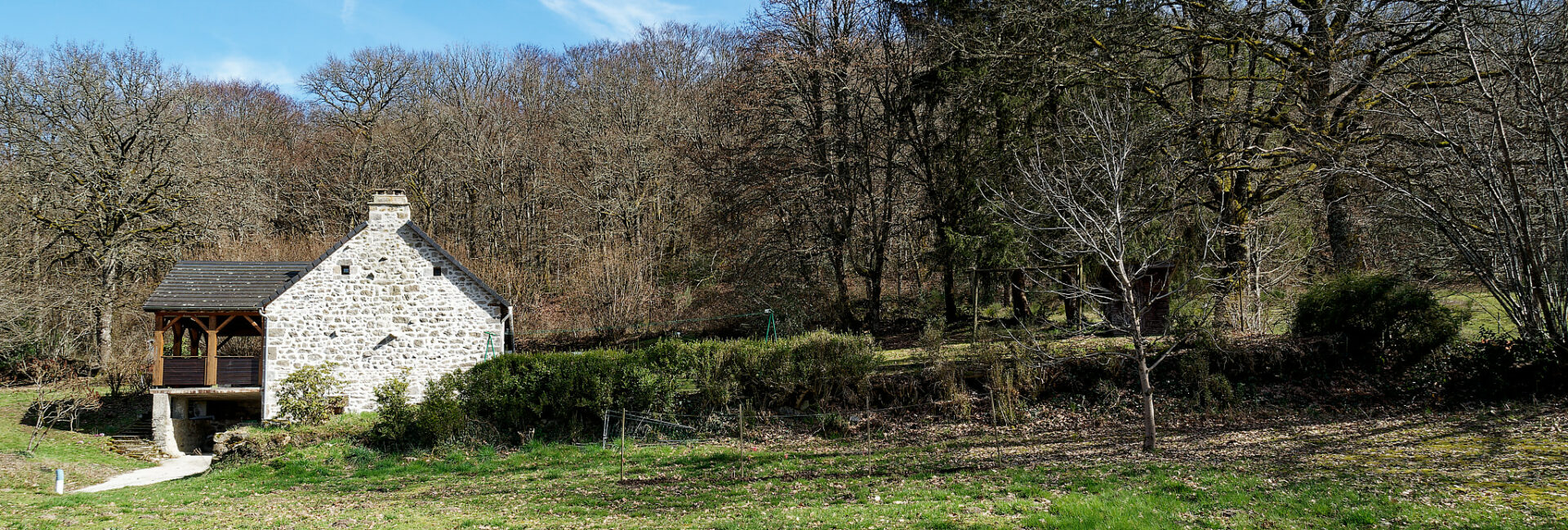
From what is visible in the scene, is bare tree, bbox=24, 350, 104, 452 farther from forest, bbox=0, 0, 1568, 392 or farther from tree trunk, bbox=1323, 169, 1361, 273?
tree trunk, bbox=1323, 169, 1361, 273

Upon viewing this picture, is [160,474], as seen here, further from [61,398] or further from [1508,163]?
[1508,163]

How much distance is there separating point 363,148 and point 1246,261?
99.3 feet

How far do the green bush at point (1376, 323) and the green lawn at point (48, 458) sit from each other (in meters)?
20.8

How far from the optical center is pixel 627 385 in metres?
15.1

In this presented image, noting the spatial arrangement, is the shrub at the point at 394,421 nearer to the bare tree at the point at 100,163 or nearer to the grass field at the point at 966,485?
the grass field at the point at 966,485

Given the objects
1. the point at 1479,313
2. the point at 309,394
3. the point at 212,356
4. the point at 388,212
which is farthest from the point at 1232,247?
the point at 212,356

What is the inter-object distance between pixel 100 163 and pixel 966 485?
27.4 metres

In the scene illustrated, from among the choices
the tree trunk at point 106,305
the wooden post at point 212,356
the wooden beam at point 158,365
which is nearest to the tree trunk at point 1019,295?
the wooden post at point 212,356

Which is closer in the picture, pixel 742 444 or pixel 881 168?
pixel 742 444

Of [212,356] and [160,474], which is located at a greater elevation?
[212,356]

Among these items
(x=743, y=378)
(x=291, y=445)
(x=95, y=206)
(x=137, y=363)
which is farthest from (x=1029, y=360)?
(x=95, y=206)

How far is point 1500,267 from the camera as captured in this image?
38.1 ft

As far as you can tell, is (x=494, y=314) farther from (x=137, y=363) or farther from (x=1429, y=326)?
(x=1429, y=326)

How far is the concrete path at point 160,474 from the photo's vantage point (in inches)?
553
